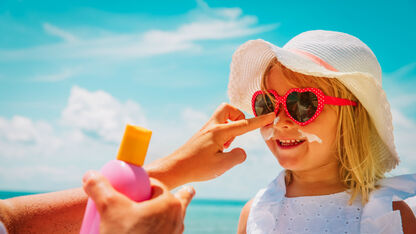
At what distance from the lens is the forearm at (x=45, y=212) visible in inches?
69.9

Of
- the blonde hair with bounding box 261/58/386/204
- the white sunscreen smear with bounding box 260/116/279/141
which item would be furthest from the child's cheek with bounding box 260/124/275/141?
the blonde hair with bounding box 261/58/386/204

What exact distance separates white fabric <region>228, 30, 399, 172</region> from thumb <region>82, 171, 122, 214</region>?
1810mm

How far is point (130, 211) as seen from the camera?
99 centimetres

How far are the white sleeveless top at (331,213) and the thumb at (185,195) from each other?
171 centimetres

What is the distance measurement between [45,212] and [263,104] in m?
1.83

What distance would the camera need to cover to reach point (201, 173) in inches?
79.2

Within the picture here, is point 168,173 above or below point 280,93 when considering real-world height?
below

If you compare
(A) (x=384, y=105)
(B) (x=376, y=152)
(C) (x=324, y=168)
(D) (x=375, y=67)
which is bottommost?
(C) (x=324, y=168)

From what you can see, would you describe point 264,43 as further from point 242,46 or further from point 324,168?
point 324,168

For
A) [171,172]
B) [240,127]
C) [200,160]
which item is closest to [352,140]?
[240,127]

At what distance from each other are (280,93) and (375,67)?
0.84 m

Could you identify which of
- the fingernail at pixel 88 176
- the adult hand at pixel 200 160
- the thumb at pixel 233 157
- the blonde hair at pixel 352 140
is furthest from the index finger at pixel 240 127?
the fingernail at pixel 88 176

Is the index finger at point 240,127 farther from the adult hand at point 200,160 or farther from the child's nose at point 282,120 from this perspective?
the child's nose at point 282,120

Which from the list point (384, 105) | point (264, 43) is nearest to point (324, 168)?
point (384, 105)
